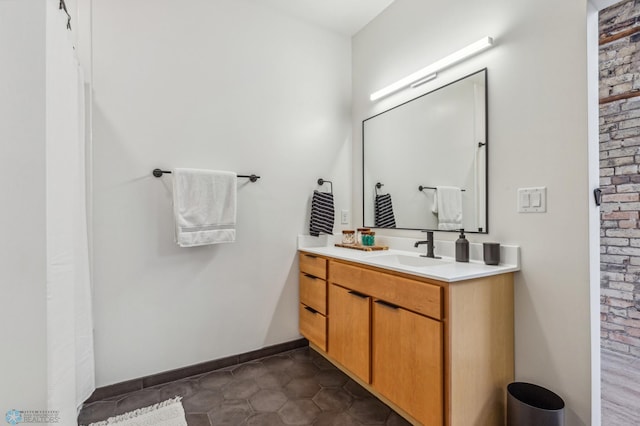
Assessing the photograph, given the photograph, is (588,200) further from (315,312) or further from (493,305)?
(315,312)

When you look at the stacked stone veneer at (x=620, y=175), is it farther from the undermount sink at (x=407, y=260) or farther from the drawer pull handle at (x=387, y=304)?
the drawer pull handle at (x=387, y=304)

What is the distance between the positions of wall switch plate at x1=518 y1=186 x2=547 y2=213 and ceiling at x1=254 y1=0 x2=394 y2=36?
1.77 meters

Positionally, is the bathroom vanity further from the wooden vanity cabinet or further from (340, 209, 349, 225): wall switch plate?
(340, 209, 349, 225): wall switch plate

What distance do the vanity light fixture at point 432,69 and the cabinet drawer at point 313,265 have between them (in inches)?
53.2

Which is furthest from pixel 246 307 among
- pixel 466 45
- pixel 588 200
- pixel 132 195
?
pixel 466 45

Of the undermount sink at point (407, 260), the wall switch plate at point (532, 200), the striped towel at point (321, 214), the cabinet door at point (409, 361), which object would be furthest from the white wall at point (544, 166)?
the striped towel at point (321, 214)

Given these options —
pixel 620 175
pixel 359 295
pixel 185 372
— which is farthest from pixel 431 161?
pixel 185 372

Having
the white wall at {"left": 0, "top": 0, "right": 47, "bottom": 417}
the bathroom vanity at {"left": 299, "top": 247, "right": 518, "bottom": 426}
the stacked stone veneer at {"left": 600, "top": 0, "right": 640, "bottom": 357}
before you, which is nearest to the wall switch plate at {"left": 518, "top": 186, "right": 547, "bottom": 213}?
the bathroom vanity at {"left": 299, "top": 247, "right": 518, "bottom": 426}

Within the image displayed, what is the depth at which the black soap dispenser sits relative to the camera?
1663mm

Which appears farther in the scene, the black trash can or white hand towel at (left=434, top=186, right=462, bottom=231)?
white hand towel at (left=434, top=186, right=462, bottom=231)

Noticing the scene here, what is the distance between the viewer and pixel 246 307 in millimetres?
2219

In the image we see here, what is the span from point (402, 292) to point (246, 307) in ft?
4.08

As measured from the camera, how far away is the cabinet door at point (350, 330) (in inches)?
67.2

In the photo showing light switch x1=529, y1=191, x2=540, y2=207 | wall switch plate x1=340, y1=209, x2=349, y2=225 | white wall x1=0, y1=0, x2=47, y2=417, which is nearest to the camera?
white wall x1=0, y1=0, x2=47, y2=417
